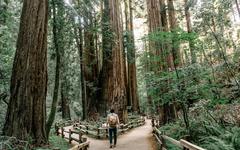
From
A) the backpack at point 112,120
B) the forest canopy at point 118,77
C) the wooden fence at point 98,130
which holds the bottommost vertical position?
the wooden fence at point 98,130

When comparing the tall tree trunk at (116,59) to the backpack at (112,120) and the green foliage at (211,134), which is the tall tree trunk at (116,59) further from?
the green foliage at (211,134)

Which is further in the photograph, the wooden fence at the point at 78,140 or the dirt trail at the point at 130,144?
the dirt trail at the point at 130,144

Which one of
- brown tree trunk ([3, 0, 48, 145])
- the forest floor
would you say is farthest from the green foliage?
brown tree trunk ([3, 0, 48, 145])

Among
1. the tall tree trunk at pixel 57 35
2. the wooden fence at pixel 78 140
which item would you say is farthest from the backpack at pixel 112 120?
the tall tree trunk at pixel 57 35

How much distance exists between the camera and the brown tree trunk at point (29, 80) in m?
8.79

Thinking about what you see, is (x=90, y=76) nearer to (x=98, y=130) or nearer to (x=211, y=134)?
(x=98, y=130)

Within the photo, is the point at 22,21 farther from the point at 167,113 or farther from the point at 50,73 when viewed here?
the point at 50,73

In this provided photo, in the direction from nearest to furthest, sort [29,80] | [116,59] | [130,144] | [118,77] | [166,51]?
[29,80] < [166,51] < [130,144] < [118,77] < [116,59]

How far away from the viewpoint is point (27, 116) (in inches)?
352

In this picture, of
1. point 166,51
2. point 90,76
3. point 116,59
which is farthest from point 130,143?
point 90,76

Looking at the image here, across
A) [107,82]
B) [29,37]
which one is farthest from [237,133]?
[107,82]

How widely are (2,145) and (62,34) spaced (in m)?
6.82

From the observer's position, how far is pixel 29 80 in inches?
353

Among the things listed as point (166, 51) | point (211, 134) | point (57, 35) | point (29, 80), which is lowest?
point (211, 134)
